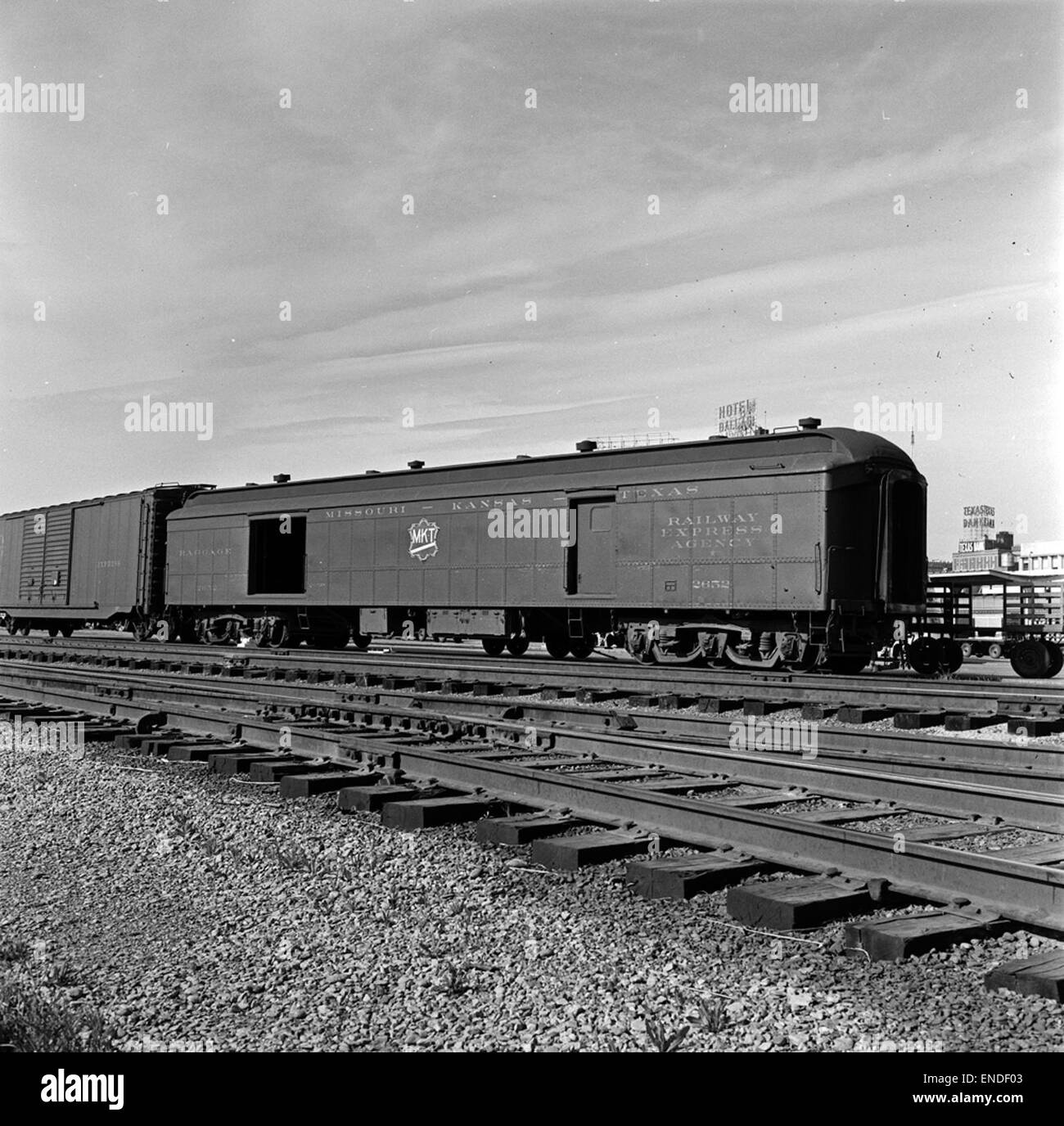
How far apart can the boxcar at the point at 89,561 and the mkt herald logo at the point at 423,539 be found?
399 inches

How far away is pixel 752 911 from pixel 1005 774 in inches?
141

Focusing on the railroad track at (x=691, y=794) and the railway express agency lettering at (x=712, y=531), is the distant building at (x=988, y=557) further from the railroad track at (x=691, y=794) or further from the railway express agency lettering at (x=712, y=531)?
the railroad track at (x=691, y=794)

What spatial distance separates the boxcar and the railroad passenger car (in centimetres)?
349

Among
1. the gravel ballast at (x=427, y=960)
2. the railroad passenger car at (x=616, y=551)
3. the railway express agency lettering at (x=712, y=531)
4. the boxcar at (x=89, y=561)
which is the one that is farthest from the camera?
the boxcar at (x=89, y=561)

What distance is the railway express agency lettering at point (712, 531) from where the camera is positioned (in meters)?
16.8

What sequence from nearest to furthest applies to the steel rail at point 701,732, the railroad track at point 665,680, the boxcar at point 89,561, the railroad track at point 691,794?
the railroad track at point 691,794, the steel rail at point 701,732, the railroad track at point 665,680, the boxcar at point 89,561

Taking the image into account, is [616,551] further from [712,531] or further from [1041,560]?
[1041,560]

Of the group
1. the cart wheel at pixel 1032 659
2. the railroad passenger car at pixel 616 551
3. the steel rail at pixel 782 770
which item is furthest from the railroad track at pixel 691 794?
the cart wheel at pixel 1032 659

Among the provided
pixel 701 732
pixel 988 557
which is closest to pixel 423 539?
pixel 701 732

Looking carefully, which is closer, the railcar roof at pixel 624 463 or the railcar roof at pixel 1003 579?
the railcar roof at pixel 624 463

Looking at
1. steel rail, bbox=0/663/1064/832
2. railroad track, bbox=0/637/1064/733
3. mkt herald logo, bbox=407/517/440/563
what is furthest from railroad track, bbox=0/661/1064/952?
mkt herald logo, bbox=407/517/440/563

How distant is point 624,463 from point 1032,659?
7.73 m

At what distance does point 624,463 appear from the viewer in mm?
18875

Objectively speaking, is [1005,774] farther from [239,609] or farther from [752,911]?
[239,609]
